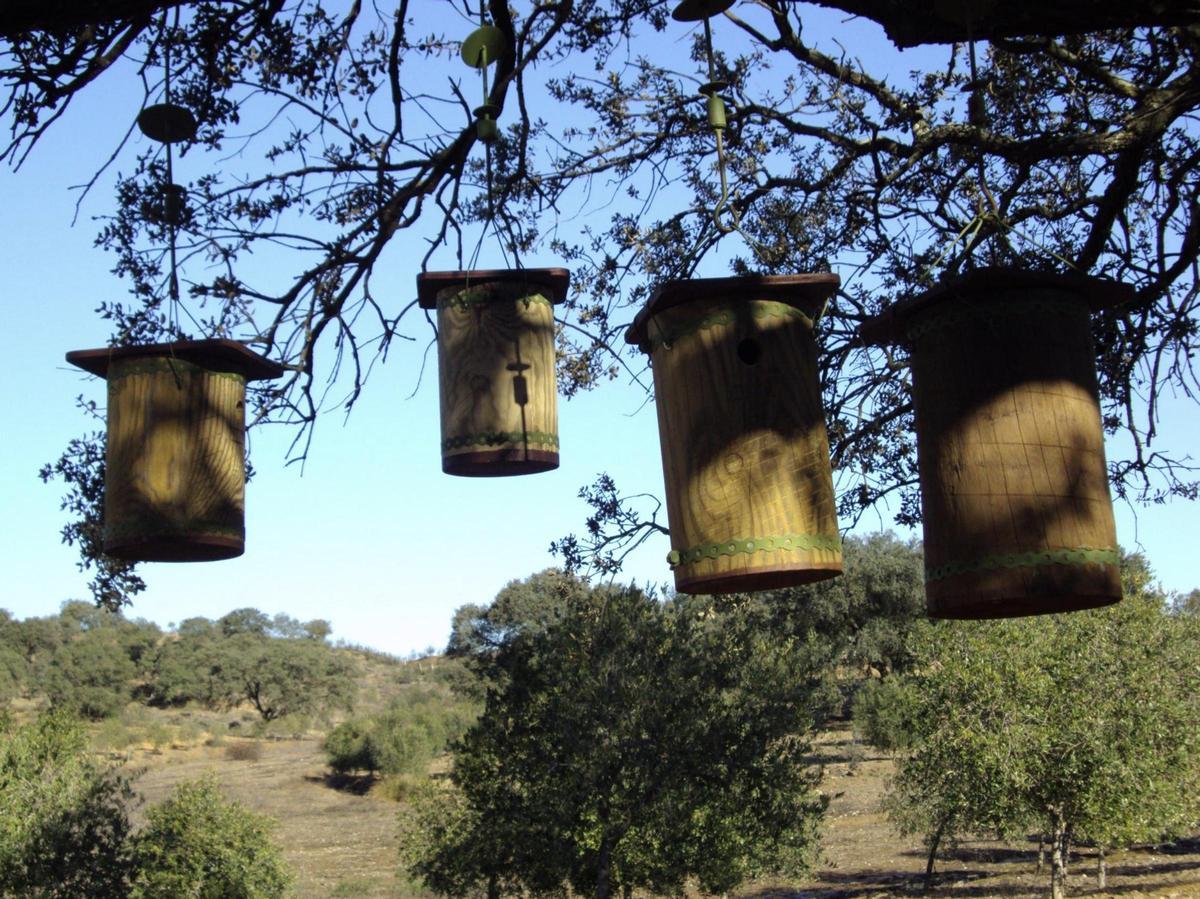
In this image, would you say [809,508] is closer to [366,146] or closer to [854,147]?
[366,146]

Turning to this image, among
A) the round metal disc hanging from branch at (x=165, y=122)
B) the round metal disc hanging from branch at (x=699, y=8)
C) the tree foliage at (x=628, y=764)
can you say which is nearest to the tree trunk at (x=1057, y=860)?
the tree foliage at (x=628, y=764)

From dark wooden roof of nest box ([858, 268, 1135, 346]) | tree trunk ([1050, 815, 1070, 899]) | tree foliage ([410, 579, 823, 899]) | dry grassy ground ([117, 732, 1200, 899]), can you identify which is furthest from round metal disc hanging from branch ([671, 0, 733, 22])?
dry grassy ground ([117, 732, 1200, 899])

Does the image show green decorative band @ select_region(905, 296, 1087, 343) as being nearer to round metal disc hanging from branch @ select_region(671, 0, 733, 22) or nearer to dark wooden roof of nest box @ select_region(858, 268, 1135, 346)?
dark wooden roof of nest box @ select_region(858, 268, 1135, 346)

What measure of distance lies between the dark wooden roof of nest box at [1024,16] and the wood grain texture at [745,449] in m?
1.02

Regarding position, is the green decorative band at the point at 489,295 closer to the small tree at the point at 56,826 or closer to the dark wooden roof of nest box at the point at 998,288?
the dark wooden roof of nest box at the point at 998,288

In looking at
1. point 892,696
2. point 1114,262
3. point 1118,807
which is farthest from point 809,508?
point 892,696

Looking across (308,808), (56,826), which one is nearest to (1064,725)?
(56,826)

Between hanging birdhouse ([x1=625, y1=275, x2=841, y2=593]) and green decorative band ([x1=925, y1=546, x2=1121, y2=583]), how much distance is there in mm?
292

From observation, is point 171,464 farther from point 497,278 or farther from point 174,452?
point 497,278

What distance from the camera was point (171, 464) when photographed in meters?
3.26

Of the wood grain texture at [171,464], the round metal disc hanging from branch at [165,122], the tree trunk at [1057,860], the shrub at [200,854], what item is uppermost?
the round metal disc hanging from branch at [165,122]

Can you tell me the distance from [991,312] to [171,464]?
6.84 ft

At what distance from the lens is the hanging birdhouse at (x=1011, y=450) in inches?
116

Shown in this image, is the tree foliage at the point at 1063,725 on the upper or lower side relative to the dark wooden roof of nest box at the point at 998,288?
lower
